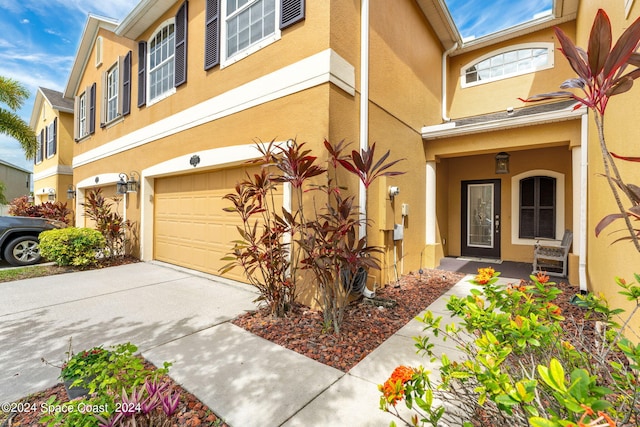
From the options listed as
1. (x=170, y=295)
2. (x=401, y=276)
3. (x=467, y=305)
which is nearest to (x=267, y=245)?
(x=170, y=295)

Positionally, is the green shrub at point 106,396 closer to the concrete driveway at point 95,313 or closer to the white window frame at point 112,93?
the concrete driveway at point 95,313

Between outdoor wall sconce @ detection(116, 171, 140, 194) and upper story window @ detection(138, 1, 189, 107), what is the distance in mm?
1942

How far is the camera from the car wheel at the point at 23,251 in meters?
7.12

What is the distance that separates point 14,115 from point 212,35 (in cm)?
1049

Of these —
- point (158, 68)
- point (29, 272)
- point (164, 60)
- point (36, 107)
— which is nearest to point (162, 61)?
point (164, 60)

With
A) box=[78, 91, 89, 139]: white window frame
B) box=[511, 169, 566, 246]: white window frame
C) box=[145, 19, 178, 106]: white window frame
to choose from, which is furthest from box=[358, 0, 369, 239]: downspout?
box=[78, 91, 89, 139]: white window frame

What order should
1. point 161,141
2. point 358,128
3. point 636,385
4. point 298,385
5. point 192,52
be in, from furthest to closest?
point 161,141 < point 192,52 < point 358,128 < point 298,385 < point 636,385

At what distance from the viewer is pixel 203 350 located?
3.06 meters

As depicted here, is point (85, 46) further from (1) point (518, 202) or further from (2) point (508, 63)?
(1) point (518, 202)

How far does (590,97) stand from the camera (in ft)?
5.19

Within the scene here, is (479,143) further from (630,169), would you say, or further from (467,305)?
(467,305)

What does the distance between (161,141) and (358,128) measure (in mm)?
5190

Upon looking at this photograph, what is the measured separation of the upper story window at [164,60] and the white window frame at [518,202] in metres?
8.75

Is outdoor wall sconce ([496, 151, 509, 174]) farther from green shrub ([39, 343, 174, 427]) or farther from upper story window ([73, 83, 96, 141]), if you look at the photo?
upper story window ([73, 83, 96, 141])
